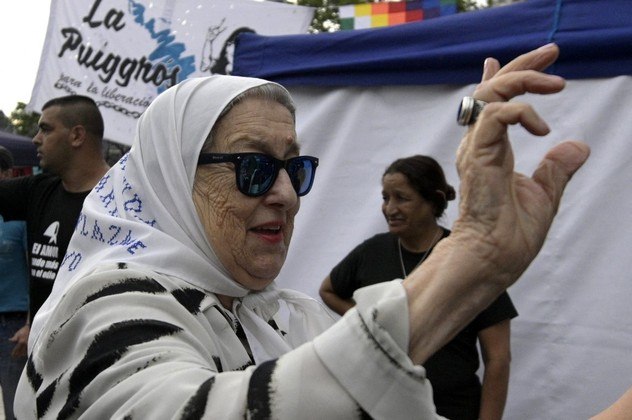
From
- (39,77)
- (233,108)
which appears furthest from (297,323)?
(39,77)

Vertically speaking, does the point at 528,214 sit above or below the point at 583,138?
above

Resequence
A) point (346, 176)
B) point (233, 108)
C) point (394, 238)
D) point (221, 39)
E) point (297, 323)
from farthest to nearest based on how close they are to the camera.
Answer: point (221, 39), point (346, 176), point (394, 238), point (297, 323), point (233, 108)

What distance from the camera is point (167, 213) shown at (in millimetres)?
→ 1630

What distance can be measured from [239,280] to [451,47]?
6.69 ft

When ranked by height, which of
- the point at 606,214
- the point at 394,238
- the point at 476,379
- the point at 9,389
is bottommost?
the point at 9,389

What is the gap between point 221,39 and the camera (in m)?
5.19

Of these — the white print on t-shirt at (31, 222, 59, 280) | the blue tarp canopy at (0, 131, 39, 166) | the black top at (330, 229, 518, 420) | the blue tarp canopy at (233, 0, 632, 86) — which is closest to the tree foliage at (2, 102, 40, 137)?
the blue tarp canopy at (0, 131, 39, 166)

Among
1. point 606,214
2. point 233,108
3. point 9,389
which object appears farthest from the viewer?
point 9,389

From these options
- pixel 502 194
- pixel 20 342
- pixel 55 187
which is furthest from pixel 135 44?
pixel 502 194

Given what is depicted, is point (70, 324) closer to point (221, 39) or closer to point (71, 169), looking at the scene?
point (71, 169)

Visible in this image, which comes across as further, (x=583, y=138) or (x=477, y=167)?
(x=583, y=138)

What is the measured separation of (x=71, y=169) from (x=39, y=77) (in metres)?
2.17

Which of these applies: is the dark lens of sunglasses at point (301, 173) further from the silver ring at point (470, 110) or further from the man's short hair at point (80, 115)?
the man's short hair at point (80, 115)

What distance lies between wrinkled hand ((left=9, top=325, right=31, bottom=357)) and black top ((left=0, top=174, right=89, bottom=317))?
0.44 metres
